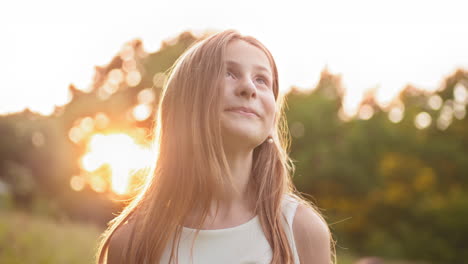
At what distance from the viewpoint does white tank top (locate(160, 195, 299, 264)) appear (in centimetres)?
222

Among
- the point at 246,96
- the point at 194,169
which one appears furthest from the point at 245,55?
the point at 194,169

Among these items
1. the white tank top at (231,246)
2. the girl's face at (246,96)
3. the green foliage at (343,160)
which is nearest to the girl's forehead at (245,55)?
the girl's face at (246,96)

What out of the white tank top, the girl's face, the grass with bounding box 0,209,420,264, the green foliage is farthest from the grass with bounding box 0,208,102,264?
the green foliage

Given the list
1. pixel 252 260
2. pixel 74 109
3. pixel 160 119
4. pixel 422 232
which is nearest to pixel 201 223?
pixel 252 260

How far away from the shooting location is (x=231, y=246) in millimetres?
2234

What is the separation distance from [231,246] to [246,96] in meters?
0.60

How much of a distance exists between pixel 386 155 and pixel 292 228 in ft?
102

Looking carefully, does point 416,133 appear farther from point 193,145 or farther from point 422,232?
point 193,145

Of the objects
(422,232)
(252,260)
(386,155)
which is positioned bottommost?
(422,232)

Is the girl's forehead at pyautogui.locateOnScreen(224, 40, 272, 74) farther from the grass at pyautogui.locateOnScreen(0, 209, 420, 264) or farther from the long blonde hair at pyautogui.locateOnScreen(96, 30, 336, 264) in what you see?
the grass at pyautogui.locateOnScreen(0, 209, 420, 264)

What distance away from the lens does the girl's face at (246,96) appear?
2246mm

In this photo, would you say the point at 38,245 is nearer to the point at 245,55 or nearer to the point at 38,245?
the point at 38,245

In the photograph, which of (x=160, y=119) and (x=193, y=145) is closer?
(x=193, y=145)

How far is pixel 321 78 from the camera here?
40250 millimetres
